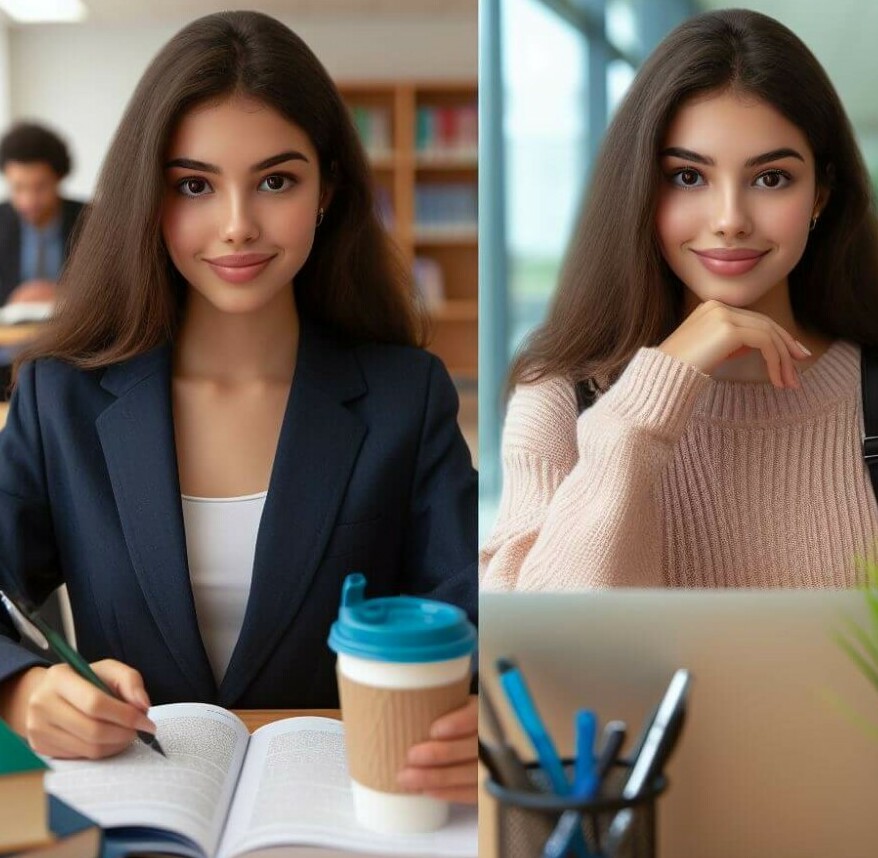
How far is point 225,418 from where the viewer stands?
3.32 feet

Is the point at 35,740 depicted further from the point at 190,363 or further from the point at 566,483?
the point at 566,483

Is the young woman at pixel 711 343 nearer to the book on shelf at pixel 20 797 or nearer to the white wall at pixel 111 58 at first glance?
the white wall at pixel 111 58

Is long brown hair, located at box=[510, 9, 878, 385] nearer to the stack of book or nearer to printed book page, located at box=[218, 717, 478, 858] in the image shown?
printed book page, located at box=[218, 717, 478, 858]

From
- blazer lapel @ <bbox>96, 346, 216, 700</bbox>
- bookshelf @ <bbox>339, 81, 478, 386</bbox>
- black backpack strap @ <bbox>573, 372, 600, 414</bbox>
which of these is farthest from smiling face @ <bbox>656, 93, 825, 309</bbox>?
blazer lapel @ <bbox>96, 346, 216, 700</bbox>

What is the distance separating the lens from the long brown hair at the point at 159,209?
36.9 inches

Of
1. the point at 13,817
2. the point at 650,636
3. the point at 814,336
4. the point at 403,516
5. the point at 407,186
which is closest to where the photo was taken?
the point at 13,817

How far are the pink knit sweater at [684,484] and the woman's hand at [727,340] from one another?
15mm

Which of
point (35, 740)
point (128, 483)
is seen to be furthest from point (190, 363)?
point (35, 740)

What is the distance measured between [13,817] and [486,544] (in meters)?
0.42

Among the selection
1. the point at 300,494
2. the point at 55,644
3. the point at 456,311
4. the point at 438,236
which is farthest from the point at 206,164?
the point at 438,236

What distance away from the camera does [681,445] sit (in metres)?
0.91

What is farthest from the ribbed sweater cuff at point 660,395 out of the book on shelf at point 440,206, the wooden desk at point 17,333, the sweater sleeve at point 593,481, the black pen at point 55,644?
the book on shelf at point 440,206

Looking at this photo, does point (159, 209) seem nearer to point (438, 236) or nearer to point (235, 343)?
point (235, 343)

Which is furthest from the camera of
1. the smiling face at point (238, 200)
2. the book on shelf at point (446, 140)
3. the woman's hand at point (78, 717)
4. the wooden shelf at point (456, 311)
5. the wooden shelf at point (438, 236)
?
the book on shelf at point (446, 140)
